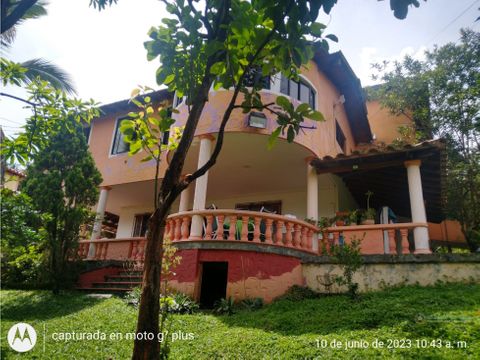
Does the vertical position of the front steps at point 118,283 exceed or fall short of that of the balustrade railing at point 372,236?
it falls short

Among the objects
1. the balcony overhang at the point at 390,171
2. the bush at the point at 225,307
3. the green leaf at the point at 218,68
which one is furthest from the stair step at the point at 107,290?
the green leaf at the point at 218,68

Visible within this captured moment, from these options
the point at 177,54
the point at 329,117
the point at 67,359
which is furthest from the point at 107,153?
the point at 177,54

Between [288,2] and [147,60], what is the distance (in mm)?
1278

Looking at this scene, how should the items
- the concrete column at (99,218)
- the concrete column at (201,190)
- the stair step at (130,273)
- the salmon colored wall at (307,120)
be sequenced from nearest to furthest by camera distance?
the concrete column at (201,190) < the salmon colored wall at (307,120) < the stair step at (130,273) < the concrete column at (99,218)

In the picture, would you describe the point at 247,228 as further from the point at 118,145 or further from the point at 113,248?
the point at 118,145

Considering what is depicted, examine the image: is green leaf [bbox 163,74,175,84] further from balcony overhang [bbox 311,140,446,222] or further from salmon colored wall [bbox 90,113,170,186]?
salmon colored wall [bbox 90,113,170,186]

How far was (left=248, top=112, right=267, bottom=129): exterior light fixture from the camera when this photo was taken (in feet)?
28.4

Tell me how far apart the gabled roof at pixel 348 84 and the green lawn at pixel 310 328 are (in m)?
7.66

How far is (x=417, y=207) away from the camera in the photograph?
7.90 m

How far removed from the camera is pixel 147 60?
2.93 meters

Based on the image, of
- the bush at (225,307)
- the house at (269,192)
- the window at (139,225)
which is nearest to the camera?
the bush at (225,307)

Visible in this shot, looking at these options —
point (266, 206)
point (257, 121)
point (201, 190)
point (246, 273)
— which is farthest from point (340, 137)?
point (246, 273)

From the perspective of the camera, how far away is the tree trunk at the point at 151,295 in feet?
7.91

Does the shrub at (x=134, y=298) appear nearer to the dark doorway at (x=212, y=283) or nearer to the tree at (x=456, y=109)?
the dark doorway at (x=212, y=283)
